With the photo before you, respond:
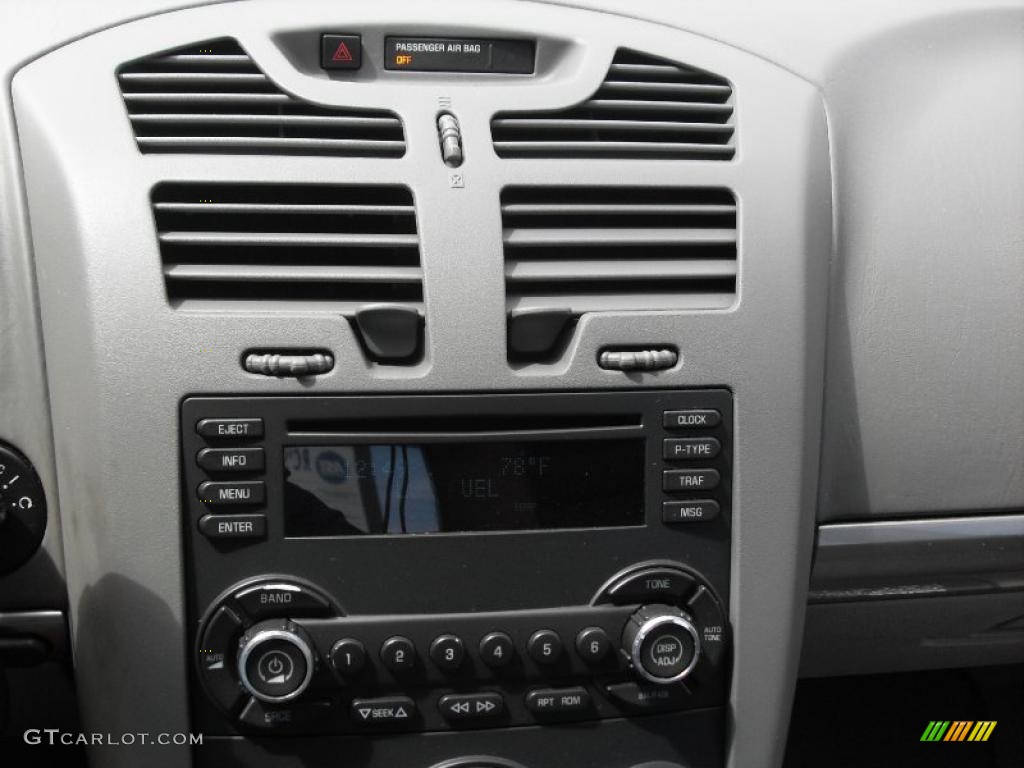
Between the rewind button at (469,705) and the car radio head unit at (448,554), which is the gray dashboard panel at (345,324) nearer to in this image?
the car radio head unit at (448,554)

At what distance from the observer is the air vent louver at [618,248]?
1317mm

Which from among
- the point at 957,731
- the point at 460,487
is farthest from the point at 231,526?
the point at 957,731

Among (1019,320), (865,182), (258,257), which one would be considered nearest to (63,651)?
(258,257)

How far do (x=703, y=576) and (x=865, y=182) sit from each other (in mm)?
579

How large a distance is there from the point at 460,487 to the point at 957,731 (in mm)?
1480

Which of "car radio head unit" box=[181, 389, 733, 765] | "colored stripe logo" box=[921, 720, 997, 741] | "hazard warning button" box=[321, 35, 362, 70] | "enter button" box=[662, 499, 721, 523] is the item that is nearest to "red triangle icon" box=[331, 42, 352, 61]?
"hazard warning button" box=[321, 35, 362, 70]

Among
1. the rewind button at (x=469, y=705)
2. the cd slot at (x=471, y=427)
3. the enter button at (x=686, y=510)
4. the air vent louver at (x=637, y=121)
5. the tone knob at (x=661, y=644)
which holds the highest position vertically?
the air vent louver at (x=637, y=121)

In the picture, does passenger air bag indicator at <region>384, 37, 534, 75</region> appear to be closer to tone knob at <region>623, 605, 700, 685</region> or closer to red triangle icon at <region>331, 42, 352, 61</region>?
red triangle icon at <region>331, 42, 352, 61</region>

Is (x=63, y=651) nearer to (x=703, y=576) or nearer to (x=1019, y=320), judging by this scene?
(x=703, y=576)

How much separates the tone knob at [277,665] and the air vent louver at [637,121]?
0.64m

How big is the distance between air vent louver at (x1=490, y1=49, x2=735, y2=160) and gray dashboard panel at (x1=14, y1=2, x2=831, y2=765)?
22mm

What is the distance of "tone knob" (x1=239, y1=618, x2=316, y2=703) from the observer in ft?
4.12

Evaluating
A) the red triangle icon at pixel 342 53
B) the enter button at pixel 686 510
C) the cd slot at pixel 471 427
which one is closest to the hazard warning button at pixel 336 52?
the red triangle icon at pixel 342 53

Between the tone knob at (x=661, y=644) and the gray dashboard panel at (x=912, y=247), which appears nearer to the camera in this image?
the tone knob at (x=661, y=644)
